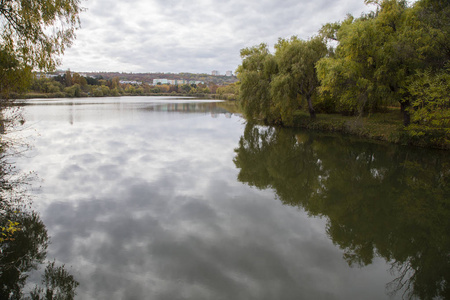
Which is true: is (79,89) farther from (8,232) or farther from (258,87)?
(8,232)

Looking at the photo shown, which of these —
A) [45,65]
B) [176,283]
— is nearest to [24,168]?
[45,65]

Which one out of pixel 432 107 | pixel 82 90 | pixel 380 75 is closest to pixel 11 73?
pixel 432 107

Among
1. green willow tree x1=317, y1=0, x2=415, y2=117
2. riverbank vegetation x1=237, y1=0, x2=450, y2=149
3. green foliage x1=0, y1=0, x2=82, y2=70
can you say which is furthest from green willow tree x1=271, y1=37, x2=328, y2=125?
green foliage x1=0, y1=0, x2=82, y2=70

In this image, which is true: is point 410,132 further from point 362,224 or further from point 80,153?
point 80,153

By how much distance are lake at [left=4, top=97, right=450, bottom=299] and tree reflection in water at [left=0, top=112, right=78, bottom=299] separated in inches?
3.1

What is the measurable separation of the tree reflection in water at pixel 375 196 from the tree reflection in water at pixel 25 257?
4.62m

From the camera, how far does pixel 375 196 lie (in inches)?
318

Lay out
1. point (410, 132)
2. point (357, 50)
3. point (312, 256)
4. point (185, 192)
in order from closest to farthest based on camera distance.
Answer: point (312, 256) → point (185, 192) → point (410, 132) → point (357, 50)

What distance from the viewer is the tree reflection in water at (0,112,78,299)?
3.91 meters

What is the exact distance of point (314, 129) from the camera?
2233 cm

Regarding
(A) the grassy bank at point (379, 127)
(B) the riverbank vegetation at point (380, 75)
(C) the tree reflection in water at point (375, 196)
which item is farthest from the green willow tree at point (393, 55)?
(C) the tree reflection in water at point (375, 196)

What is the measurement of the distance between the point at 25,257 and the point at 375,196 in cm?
828

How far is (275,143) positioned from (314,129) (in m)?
7.14

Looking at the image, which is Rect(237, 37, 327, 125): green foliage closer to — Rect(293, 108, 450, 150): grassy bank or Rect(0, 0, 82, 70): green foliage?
Rect(293, 108, 450, 150): grassy bank
